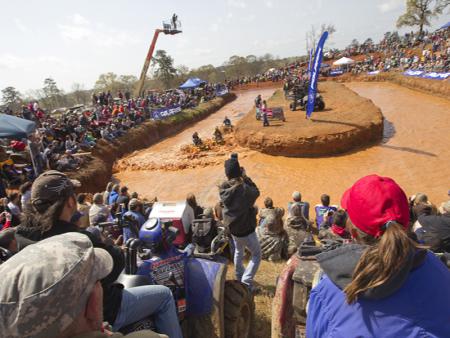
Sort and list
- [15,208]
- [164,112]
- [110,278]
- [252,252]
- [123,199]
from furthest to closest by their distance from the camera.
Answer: [164,112], [123,199], [15,208], [252,252], [110,278]

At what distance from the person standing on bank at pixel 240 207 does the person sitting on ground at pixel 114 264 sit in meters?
1.81

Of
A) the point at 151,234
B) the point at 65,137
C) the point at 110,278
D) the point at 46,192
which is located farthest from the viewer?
the point at 65,137

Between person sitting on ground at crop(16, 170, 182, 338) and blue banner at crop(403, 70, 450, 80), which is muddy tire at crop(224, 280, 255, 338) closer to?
person sitting on ground at crop(16, 170, 182, 338)

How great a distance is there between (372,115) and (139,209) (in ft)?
51.9

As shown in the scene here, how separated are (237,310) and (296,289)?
112 centimetres

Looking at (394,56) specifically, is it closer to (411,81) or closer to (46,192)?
(411,81)

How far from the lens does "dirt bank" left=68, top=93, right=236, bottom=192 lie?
14016mm

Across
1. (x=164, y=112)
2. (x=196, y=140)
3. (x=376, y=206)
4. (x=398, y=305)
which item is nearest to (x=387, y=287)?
(x=398, y=305)

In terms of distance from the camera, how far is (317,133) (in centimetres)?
1530

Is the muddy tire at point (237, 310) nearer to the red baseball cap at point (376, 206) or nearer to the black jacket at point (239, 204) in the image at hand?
the black jacket at point (239, 204)

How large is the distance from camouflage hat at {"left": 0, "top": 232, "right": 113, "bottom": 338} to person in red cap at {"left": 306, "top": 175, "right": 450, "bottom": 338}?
1105 mm

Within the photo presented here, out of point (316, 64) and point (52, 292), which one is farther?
point (316, 64)

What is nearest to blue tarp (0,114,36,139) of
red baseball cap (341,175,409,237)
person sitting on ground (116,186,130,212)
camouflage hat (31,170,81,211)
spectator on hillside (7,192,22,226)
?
spectator on hillside (7,192,22,226)

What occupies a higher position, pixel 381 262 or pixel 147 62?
pixel 147 62
